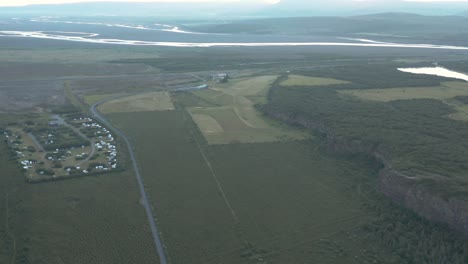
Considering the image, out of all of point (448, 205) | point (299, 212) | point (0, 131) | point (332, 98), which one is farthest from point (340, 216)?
point (0, 131)

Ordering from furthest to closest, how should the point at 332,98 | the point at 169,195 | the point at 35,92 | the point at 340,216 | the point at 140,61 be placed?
the point at 140,61
the point at 35,92
the point at 332,98
the point at 169,195
the point at 340,216

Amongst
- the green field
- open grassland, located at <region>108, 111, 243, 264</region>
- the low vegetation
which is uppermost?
the low vegetation

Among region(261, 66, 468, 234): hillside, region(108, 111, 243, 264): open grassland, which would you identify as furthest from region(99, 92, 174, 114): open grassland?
region(261, 66, 468, 234): hillside

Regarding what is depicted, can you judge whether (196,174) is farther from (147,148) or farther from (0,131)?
(0,131)

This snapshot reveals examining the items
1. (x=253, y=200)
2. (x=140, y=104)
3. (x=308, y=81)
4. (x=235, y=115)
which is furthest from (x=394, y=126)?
(x=140, y=104)

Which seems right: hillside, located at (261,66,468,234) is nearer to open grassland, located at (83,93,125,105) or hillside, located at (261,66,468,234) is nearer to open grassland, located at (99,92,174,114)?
open grassland, located at (99,92,174,114)

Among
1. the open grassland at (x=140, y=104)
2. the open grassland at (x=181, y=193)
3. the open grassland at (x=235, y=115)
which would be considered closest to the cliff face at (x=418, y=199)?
the open grassland at (x=235, y=115)
